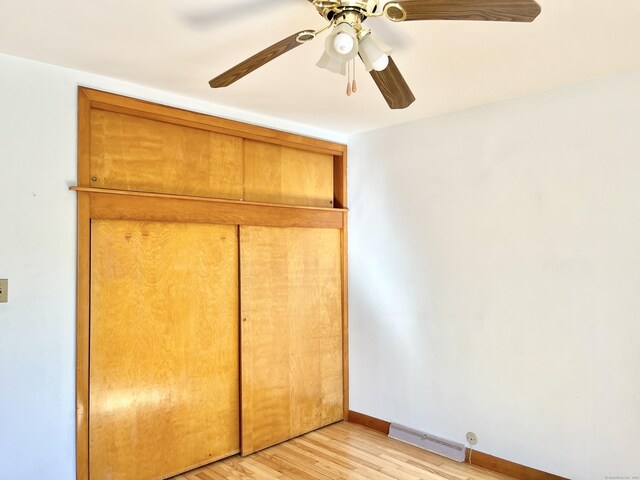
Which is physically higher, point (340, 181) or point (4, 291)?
point (340, 181)

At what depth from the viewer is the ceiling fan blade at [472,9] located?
1310 millimetres

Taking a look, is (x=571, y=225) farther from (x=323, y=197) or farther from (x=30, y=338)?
(x=30, y=338)

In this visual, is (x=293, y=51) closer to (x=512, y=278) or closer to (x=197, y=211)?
(x=197, y=211)

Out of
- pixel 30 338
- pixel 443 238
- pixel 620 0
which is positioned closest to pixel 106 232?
pixel 30 338

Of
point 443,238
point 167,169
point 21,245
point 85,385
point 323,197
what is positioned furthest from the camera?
point 323,197

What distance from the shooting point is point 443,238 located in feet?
10.5

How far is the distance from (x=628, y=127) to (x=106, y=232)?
9.51ft

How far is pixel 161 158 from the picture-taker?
112 inches

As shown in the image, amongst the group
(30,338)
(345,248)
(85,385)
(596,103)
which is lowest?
(85,385)

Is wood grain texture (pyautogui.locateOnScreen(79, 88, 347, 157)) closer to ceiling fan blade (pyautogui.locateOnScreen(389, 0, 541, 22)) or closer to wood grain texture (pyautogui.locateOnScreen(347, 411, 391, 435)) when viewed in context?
ceiling fan blade (pyautogui.locateOnScreen(389, 0, 541, 22))

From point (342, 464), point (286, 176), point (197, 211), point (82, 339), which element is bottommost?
point (342, 464)

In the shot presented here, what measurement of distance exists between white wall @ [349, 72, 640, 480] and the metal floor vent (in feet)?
0.19

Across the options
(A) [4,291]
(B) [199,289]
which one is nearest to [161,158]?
(B) [199,289]

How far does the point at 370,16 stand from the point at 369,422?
3018 millimetres
